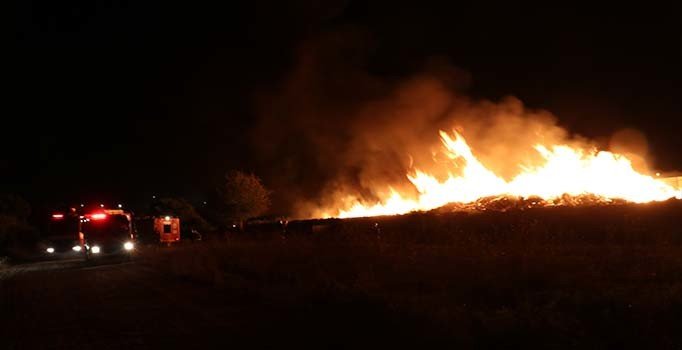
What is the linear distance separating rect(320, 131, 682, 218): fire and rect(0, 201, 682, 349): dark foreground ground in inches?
195

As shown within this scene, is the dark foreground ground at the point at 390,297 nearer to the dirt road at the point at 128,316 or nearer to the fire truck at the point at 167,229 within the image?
the dirt road at the point at 128,316

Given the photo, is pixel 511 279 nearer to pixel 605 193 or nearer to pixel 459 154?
pixel 605 193

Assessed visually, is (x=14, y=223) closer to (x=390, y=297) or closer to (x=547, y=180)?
(x=547, y=180)

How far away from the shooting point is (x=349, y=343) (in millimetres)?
9344

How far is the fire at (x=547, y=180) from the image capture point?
90.4 ft

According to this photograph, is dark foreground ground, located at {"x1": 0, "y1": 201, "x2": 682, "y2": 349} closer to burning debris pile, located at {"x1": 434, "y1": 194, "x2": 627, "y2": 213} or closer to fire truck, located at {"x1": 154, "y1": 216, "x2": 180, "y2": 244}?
burning debris pile, located at {"x1": 434, "y1": 194, "x2": 627, "y2": 213}

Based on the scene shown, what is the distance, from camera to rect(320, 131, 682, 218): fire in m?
27.5

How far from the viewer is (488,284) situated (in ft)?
40.9

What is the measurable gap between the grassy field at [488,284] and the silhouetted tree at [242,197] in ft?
89.9

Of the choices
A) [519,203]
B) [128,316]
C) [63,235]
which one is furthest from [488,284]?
[63,235]

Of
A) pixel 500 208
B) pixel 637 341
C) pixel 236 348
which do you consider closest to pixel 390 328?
pixel 236 348

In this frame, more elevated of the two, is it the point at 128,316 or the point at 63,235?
the point at 63,235

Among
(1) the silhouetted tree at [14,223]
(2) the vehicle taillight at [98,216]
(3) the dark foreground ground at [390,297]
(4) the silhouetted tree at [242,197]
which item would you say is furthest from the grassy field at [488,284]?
(1) the silhouetted tree at [14,223]

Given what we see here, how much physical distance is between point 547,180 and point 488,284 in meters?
18.2
